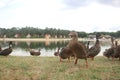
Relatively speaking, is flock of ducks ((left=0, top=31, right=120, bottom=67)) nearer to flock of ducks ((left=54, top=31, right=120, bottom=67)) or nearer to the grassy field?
flock of ducks ((left=54, top=31, right=120, bottom=67))

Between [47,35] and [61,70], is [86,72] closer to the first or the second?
[61,70]

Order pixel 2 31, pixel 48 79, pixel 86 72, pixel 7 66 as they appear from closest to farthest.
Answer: pixel 48 79 < pixel 86 72 < pixel 7 66 < pixel 2 31

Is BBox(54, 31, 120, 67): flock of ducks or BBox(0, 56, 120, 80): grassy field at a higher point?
BBox(54, 31, 120, 67): flock of ducks

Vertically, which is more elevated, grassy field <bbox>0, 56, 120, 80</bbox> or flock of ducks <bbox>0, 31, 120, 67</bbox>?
flock of ducks <bbox>0, 31, 120, 67</bbox>

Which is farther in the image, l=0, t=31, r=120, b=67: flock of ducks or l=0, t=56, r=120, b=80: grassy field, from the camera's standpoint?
l=0, t=31, r=120, b=67: flock of ducks

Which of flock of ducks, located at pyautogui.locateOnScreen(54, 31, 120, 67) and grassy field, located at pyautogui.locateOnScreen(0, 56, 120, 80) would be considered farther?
flock of ducks, located at pyautogui.locateOnScreen(54, 31, 120, 67)

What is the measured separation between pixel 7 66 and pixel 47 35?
362ft

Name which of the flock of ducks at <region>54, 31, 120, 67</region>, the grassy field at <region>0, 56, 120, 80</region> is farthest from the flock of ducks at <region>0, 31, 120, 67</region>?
the grassy field at <region>0, 56, 120, 80</region>

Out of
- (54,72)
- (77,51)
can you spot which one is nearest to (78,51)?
(77,51)

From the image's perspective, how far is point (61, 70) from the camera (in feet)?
38.3

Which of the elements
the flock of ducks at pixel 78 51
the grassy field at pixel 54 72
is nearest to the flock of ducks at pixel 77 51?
the flock of ducks at pixel 78 51

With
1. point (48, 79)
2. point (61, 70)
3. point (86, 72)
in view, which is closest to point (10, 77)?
point (48, 79)

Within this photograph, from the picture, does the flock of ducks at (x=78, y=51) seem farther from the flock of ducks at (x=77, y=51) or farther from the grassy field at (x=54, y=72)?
the grassy field at (x=54, y=72)

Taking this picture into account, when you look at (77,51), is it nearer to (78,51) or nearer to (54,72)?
(78,51)
